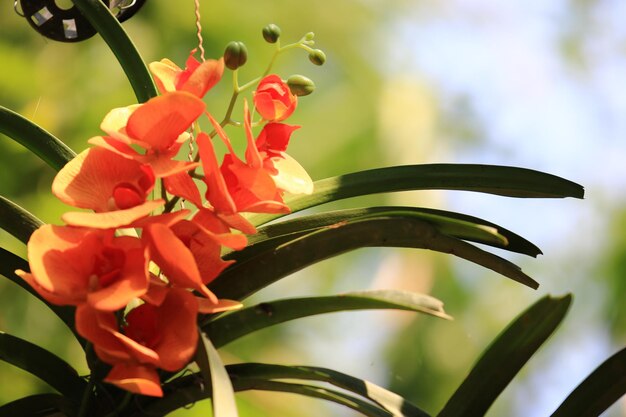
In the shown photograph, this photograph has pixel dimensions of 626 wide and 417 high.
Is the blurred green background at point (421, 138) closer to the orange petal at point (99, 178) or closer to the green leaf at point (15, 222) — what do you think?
the green leaf at point (15, 222)

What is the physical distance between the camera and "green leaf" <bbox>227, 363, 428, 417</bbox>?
68cm

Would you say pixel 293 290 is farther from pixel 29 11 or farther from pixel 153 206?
pixel 153 206

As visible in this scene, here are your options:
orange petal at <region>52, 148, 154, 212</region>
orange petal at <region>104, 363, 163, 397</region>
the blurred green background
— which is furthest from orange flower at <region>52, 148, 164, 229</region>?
the blurred green background

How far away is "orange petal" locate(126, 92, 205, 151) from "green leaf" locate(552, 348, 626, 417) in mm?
390

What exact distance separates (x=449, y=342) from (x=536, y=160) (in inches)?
28.3

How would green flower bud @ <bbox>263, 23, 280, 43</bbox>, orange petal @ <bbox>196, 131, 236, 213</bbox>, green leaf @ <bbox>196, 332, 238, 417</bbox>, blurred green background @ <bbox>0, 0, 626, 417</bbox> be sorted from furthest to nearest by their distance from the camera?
blurred green background @ <bbox>0, 0, 626, 417</bbox>
green flower bud @ <bbox>263, 23, 280, 43</bbox>
orange petal @ <bbox>196, 131, 236, 213</bbox>
green leaf @ <bbox>196, 332, 238, 417</bbox>

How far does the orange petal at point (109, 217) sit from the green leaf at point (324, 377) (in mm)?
188

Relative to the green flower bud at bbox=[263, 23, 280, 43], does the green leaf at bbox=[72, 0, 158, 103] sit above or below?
above

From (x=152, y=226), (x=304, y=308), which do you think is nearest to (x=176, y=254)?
(x=152, y=226)

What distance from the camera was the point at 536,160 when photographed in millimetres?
2531

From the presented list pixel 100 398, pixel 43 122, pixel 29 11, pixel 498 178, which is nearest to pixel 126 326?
pixel 100 398

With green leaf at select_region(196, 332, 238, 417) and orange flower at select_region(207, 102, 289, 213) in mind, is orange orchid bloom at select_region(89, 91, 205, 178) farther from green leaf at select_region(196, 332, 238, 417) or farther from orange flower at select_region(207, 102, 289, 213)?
green leaf at select_region(196, 332, 238, 417)

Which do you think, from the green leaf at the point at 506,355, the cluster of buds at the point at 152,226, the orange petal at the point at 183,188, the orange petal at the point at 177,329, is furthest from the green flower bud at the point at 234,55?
the green leaf at the point at 506,355

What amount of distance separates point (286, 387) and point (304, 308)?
0.29 feet
